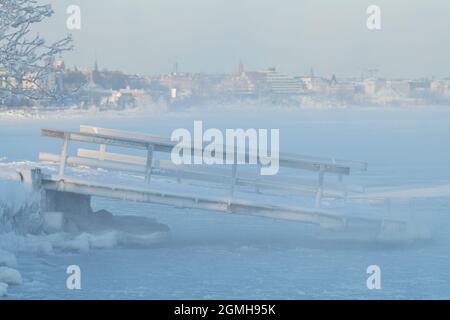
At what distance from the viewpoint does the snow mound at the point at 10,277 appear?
14.5m

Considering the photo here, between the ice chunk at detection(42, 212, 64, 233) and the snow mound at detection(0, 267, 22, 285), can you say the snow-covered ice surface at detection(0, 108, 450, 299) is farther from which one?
the ice chunk at detection(42, 212, 64, 233)

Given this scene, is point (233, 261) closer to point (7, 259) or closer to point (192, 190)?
point (192, 190)

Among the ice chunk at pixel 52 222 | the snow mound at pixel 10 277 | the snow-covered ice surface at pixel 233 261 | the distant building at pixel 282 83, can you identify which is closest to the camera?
the snow mound at pixel 10 277

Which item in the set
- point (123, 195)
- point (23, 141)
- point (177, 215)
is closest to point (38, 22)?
point (177, 215)

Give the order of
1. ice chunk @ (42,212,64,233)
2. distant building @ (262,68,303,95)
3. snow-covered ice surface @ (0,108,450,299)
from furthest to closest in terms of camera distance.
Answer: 1. distant building @ (262,68,303,95)
2. ice chunk @ (42,212,64,233)
3. snow-covered ice surface @ (0,108,450,299)

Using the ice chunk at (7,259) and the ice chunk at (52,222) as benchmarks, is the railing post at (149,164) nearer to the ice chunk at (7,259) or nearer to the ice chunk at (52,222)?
the ice chunk at (52,222)

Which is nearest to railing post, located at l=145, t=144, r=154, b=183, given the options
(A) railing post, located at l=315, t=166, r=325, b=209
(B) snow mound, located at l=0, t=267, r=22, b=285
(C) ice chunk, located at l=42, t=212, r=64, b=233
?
(C) ice chunk, located at l=42, t=212, r=64, b=233

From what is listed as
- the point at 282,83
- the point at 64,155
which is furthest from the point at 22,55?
the point at 282,83

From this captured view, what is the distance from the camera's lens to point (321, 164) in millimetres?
18578

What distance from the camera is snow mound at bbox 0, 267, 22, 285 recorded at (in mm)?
14547

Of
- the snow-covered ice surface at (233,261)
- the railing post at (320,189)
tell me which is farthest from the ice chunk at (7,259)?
the railing post at (320,189)
